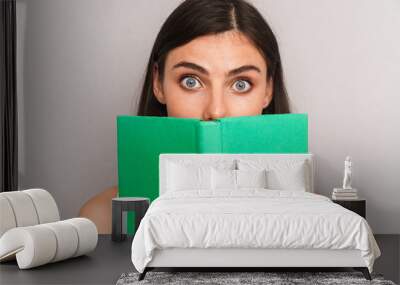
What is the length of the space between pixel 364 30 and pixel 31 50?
11.5ft

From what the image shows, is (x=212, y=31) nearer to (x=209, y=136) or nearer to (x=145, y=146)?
(x=209, y=136)

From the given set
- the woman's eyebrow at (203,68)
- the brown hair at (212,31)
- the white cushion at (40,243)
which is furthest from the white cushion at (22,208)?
the woman's eyebrow at (203,68)

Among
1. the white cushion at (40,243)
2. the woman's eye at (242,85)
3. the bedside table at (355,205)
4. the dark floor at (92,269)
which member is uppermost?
the woman's eye at (242,85)

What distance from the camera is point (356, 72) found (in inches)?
290

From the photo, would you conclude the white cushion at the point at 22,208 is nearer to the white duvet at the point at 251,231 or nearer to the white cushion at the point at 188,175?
the white duvet at the point at 251,231

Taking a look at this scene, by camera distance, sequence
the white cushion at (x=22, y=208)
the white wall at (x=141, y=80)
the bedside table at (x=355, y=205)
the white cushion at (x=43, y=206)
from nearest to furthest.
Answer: the white cushion at (x=22, y=208), the white cushion at (x=43, y=206), the bedside table at (x=355, y=205), the white wall at (x=141, y=80)

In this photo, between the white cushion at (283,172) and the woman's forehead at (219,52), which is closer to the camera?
the white cushion at (283,172)

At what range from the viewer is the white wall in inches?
290

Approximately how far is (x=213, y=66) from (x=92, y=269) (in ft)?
8.91

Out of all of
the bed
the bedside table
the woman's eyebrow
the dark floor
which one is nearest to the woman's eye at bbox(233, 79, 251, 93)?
the woman's eyebrow

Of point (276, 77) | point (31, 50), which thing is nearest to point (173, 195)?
point (276, 77)

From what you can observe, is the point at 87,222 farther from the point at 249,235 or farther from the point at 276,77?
the point at 276,77

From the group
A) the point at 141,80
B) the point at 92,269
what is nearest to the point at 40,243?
the point at 92,269

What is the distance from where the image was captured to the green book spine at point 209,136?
7.20m
